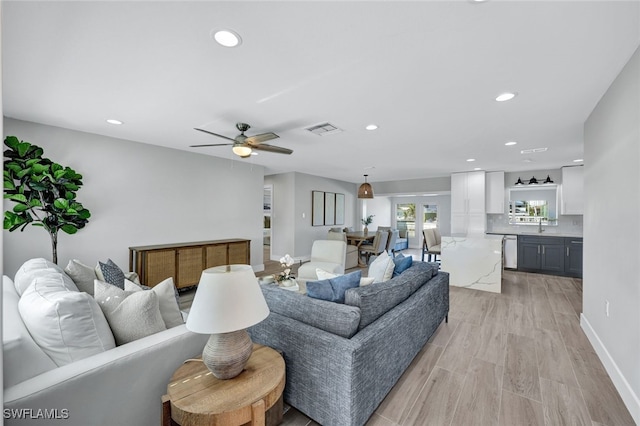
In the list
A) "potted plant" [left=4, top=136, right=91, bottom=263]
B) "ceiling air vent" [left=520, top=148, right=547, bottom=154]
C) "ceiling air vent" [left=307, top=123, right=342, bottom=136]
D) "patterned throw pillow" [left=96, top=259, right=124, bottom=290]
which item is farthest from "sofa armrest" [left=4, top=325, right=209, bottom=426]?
"ceiling air vent" [left=520, top=148, right=547, bottom=154]

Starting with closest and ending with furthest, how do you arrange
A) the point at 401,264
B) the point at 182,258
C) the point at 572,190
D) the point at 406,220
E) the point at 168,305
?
the point at 168,305
the point at 401,264
the point at 182,258
the point at 572,190
the point at 406,220

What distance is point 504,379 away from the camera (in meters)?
2.24

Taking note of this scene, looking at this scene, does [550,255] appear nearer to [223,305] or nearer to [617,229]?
[617,229]

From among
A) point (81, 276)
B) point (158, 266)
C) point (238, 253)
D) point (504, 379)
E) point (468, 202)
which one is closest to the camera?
point (504, 379)

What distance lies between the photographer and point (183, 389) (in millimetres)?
1324

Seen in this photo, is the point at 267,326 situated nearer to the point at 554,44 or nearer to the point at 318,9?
the point at 318,9

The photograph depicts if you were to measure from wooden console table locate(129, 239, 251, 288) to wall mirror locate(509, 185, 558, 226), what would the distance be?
6.16 meters

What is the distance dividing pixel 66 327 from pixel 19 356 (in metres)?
0.17

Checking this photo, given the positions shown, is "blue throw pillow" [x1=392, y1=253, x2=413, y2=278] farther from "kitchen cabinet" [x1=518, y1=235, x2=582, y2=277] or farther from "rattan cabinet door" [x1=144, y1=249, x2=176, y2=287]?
"kitchen cabinet" [x1=518, y1=235, x2=582, y2=277]

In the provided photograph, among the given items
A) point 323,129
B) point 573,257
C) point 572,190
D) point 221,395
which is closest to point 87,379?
point 221,395

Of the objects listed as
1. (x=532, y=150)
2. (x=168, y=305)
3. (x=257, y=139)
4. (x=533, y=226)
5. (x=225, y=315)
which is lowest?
(x=168, y=305)

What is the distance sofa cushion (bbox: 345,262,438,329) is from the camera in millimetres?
1869

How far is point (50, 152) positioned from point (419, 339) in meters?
4.69

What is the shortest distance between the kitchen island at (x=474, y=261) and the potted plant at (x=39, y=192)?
5.47 m
